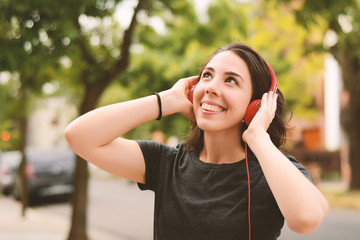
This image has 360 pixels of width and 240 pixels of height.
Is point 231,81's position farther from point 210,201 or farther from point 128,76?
point 128,76

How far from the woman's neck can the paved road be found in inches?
234

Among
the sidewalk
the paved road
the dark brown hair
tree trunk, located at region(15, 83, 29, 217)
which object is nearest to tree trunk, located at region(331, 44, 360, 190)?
the paved road

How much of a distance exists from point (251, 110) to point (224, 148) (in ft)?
0.69

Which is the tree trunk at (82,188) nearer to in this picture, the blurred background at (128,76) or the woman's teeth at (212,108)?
the blurred background at (128,76)

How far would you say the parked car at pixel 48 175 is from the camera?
43.1 feet

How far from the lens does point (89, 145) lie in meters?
1.96

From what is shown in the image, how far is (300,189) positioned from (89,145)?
0.91 m

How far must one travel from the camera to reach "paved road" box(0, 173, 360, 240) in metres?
7.91

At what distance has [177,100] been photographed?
2.07 m

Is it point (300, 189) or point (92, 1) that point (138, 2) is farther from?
point (300, 189)

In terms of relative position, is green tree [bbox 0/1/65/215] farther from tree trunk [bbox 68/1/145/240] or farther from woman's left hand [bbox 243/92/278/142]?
woman's left hand [bbox 243/92/278/142]

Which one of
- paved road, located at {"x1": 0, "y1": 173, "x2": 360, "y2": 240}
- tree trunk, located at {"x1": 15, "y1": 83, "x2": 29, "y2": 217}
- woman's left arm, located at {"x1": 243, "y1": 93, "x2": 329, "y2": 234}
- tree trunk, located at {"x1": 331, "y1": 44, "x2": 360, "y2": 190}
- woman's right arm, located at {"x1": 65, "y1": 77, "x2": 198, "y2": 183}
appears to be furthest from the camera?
tree trunk, located at {"x1": 331, "y1": 44, "x2": 360, "y2": 190}

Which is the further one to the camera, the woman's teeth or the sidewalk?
the sidewalk

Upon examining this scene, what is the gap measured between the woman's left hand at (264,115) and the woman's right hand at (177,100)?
378 mm
